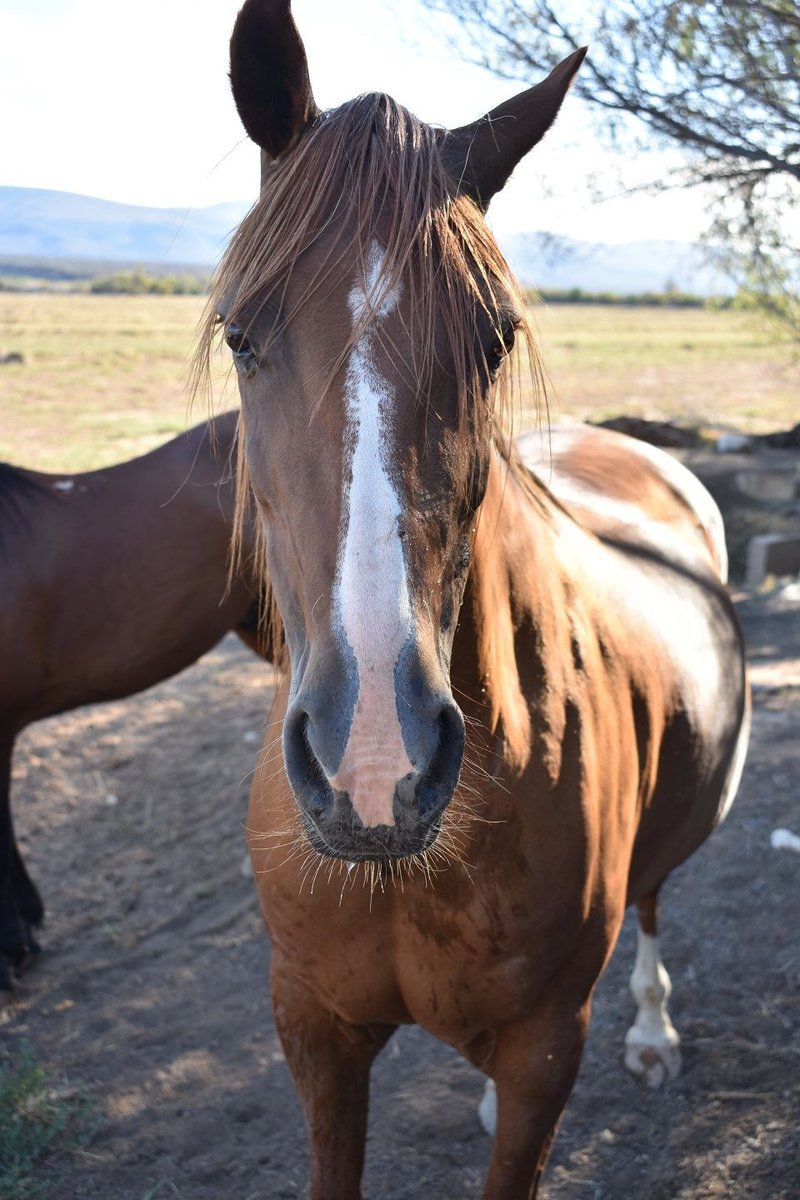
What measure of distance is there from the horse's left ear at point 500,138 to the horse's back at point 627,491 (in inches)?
46.3

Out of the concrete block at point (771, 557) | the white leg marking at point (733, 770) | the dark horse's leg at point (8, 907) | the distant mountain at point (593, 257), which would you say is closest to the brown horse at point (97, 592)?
the dark horse's leg at point (8, 907)

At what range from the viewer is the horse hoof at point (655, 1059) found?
2.87m

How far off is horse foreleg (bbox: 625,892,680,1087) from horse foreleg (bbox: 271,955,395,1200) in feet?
4.22

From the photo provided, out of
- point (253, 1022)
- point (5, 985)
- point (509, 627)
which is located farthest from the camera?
point (5, 985)

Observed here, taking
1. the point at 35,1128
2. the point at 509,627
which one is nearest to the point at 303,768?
→ the point at 509,627

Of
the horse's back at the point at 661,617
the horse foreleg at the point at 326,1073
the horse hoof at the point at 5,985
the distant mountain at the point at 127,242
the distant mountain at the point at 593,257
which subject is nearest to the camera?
the horse foreleg at the point at 326,1073

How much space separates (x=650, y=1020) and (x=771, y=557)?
5.03 m

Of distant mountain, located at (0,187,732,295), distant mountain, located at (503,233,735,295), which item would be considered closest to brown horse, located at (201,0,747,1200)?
distant mountain, located at (0,187,732,295)

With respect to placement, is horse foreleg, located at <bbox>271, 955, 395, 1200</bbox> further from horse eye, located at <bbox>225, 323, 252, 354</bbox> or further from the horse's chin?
horse eye, located at <bbox>225, 323, 252, 354</bbox>

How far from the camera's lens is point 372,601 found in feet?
3.78

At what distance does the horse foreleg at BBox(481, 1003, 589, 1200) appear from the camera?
69.3 inches

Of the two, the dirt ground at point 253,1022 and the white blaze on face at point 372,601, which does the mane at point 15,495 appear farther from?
the white blaze on face at point 372,601

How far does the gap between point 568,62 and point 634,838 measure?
5.23 feet

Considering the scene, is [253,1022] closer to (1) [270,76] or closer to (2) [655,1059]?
(2) [655,1059]
